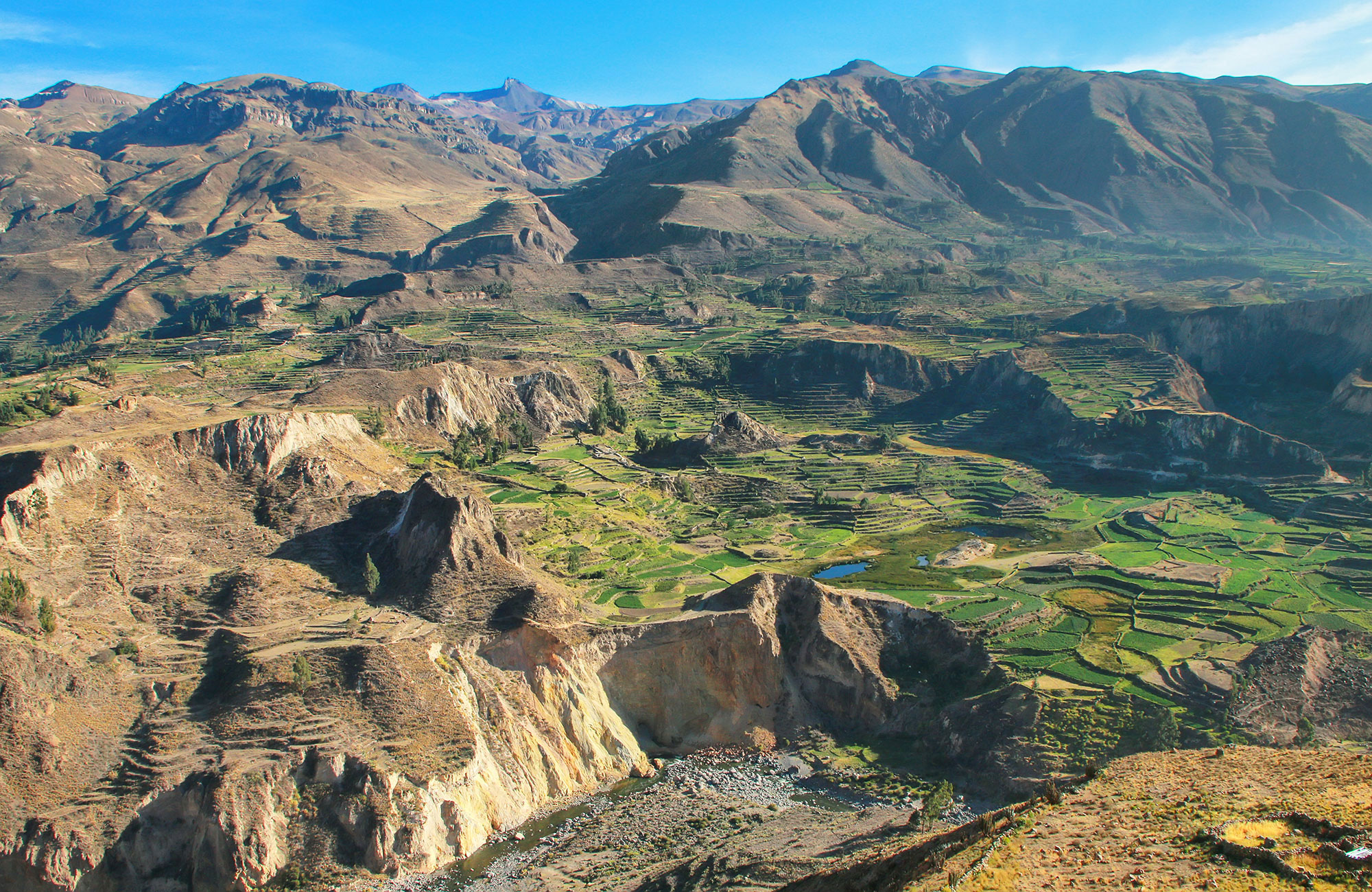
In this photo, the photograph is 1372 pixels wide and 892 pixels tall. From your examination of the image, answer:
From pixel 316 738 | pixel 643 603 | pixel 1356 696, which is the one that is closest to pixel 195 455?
pixel 316 738

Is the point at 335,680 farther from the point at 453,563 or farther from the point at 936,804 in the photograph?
the point at 936,804

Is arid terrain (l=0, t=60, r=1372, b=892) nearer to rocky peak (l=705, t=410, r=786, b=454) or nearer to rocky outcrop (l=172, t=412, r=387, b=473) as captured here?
rocky outcrop (l=172, t=412, r=387, b=473)

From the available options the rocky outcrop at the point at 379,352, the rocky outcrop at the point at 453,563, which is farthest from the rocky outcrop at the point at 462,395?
the rocky outcrop at the point at 453,563

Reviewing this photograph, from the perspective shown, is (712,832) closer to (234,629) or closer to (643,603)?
(643,603)

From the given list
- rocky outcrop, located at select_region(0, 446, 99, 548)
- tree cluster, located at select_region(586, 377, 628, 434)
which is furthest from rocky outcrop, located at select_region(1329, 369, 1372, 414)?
rocky outcrop, located at select_region(0, 446, 99, 548)

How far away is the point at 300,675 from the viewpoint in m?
45.7

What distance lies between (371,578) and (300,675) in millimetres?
10283

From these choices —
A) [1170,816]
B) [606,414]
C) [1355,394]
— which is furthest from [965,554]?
[1355,394]

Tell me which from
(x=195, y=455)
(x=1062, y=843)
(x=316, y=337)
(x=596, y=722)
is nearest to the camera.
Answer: (x=1062, y=843)

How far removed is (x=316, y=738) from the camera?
141 feet

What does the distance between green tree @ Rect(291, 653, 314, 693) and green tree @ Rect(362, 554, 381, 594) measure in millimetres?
9066

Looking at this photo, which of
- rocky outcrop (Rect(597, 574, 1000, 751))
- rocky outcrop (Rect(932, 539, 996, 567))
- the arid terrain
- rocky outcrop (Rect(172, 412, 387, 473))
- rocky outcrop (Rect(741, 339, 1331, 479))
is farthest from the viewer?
rocky outcrop (Rect(741, 339, 1331, 479))

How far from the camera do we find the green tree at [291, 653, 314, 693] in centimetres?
4547

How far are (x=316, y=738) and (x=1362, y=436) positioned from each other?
10603 cm
